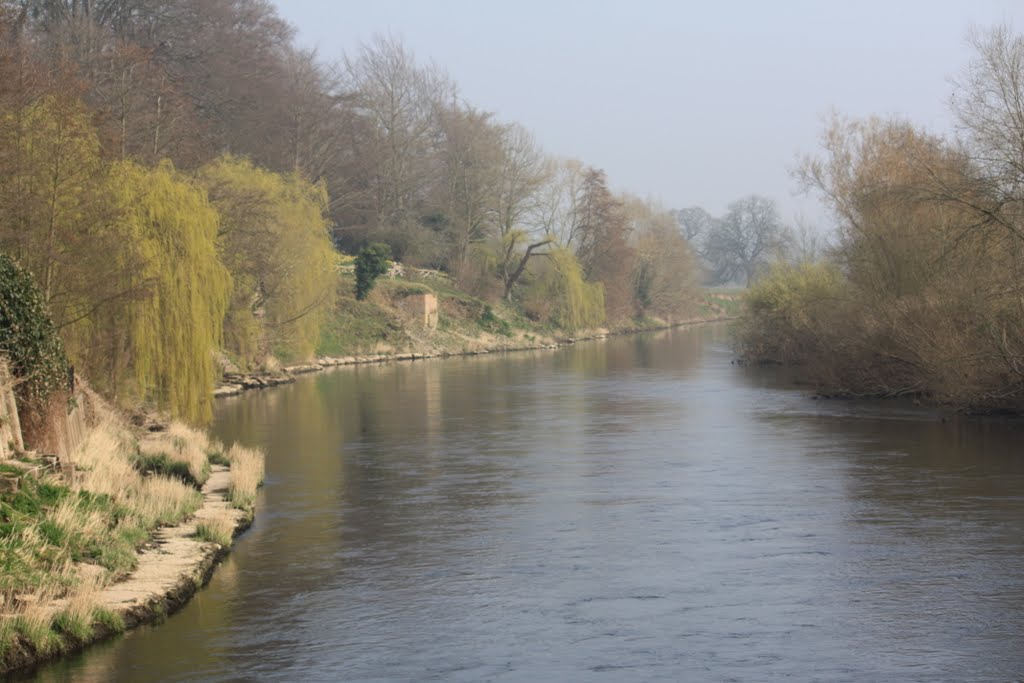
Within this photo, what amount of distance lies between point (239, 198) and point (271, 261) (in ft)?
20.6

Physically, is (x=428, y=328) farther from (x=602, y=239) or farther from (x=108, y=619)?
(x=108, y=619)

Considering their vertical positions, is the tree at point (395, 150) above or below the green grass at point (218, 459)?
above

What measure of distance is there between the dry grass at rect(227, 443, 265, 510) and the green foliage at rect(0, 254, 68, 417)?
3423mm

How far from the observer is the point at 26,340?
705 inches

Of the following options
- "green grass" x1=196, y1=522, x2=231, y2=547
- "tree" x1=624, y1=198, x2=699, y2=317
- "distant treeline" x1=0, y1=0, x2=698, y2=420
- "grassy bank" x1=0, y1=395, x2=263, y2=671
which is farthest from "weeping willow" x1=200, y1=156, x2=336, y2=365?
"tree" x1=624, y1=198, x2=699, y2=317

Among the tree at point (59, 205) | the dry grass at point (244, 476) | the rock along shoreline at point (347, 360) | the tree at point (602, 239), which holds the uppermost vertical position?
the tree at point (602, 239)

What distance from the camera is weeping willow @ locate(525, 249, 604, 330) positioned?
3307 inches

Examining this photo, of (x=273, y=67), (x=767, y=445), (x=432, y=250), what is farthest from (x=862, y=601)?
(x=432, y=250)

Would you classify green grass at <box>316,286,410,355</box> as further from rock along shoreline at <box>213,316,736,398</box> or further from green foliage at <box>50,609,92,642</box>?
green foliage at <box>50,609,92,642</box>

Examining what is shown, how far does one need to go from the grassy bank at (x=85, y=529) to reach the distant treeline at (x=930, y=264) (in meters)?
18.9

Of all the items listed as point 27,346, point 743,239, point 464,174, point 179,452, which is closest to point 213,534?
point 27,346

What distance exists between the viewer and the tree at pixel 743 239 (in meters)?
157

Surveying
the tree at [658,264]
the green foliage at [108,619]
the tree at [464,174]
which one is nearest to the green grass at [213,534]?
the green foliage at [108,619]

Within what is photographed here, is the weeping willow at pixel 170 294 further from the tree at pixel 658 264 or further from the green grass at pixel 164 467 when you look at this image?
the tree at pixel 658 264
